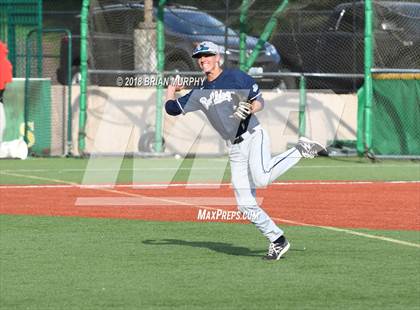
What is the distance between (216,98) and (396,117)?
1342 centimetres

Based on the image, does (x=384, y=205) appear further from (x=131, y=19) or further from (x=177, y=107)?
(x=131, y=19)

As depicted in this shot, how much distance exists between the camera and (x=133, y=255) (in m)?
11.7

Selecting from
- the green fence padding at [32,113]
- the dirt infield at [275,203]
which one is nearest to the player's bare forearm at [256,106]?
the dirt infield at [275,203]

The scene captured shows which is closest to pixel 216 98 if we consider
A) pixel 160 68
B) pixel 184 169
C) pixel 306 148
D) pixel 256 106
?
pixel 256 106

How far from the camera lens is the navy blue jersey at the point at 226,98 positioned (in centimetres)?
1140

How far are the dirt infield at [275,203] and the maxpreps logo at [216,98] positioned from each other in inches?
130

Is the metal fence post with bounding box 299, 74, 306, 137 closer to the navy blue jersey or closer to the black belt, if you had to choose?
the navy blue jersey

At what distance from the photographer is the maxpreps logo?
37.7 feet

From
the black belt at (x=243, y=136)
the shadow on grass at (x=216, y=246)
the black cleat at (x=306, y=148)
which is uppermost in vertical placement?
the black belt at (x=243, y=136)

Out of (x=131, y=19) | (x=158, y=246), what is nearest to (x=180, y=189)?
(x=158, y=246)

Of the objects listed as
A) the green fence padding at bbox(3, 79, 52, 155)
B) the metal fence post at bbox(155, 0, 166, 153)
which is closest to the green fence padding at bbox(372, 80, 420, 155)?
the metal fence post at bbox(155, 0, 166, 153)

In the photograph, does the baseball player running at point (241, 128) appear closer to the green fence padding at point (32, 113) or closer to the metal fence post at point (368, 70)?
the metal fence post at point (368, 70)

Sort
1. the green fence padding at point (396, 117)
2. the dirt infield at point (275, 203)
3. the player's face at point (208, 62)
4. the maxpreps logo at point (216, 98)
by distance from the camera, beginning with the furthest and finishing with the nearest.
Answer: the green fence padding at point (396, 117), the dirt infield at point (275, 203), the maxpreps logo at point (216, 98), the player's face at point (208, 62)

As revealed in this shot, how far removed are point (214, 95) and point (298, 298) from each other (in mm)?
2938
